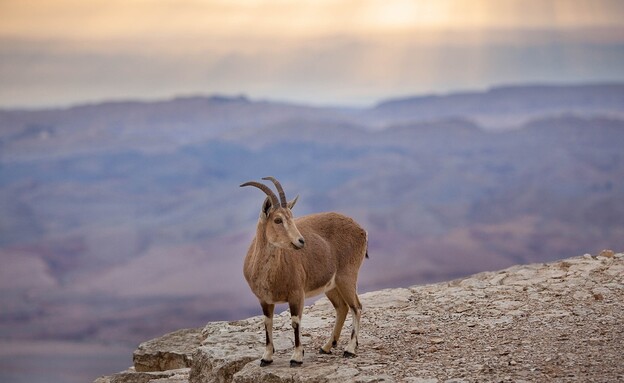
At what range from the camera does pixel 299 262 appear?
13.5 m

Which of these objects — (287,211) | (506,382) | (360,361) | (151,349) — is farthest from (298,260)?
(151,349)

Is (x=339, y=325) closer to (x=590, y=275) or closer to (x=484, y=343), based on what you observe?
(x=484, y=343)

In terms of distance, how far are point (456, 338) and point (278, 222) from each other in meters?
3.70

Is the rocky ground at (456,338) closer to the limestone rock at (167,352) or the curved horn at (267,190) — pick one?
Answer: the limestone rock at (167,352)

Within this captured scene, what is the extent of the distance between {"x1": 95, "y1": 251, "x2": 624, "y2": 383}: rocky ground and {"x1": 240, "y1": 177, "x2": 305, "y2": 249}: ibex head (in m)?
1.89

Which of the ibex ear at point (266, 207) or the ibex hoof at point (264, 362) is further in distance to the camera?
the ibex hoof at point (264, 362)

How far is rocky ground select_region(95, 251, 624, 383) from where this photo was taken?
12719 mm

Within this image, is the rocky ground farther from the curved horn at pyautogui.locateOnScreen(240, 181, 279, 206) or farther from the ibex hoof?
the curved horn at pyautogui.locateOnScreen(240, 181, 279, 206)

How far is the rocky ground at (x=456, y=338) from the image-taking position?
12.7m

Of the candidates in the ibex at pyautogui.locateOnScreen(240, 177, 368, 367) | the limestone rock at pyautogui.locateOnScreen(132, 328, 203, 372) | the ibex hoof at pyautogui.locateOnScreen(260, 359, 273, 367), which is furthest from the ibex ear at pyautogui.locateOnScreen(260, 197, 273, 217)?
the limestone rock at pyautogui.locateOnScreen(132, 328, 203, 372)

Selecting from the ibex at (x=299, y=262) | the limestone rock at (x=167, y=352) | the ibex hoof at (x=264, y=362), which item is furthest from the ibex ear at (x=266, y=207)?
the limestone rock at (x=167, y=352)

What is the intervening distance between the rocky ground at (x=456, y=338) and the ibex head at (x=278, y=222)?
6.20 feet

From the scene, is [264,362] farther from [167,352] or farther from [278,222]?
[167,352]

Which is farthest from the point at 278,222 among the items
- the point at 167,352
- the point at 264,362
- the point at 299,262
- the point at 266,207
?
the point at 167,352
